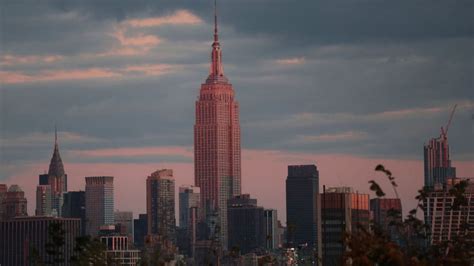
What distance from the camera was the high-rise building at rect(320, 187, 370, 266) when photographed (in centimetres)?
16938

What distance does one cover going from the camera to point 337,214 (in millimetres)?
181250

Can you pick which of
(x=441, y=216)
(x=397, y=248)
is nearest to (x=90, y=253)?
(x=441, y=216)

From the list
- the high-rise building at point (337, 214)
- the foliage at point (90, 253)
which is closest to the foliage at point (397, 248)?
the foliage at point (90, 253)

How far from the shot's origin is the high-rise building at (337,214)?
556 ft

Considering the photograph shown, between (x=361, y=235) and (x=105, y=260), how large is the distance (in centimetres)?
2837

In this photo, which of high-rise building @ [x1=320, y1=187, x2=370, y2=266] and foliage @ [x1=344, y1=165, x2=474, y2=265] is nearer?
foliage @ [x1=344, y1=165, x2=474, y2=265]

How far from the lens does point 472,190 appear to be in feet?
452

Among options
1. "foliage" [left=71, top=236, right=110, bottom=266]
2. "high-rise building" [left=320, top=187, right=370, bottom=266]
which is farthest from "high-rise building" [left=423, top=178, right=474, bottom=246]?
"high-rise building" [left=320, top=187, right=370, bottom=266]

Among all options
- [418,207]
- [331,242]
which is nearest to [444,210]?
[418,207]

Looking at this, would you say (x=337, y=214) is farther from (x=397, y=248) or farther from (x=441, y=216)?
(x=397, y=248)

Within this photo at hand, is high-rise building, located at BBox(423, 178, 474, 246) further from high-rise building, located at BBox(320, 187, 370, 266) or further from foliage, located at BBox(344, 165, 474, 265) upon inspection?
high-rise building, located at BBox(320, 187, 370, 266)

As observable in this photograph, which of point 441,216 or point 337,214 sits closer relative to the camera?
point 441,216

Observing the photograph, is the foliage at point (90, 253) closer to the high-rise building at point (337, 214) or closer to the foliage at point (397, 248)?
the foliage at point (397, 248)

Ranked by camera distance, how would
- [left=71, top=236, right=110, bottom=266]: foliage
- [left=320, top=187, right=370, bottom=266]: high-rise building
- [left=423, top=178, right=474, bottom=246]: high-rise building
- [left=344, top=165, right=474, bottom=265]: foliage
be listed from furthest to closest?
1. [left=320, top=187, right=370, bottom=266]: high-rise building
2. [left=423, top=178, right=474, bottom=246]: high-rise building
3. [left=71, top=236, right=110, bottom=266]: foliage
4. [left=344, top=165, right=474, bottom=265]: foliage
